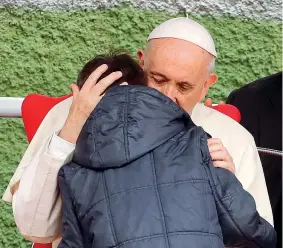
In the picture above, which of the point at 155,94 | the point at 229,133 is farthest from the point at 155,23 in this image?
the point at 155,94

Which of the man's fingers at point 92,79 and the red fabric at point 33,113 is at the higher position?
the man's fingers at point 92,79

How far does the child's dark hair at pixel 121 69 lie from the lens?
1.93 metres

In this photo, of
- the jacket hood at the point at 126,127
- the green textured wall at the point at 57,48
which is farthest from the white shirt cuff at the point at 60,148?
the green textured wall at the point at 57,48

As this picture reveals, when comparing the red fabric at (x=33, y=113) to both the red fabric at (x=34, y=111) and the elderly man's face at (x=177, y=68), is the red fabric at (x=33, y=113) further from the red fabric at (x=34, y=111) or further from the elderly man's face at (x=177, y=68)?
the elderly man's face at (x=177, y=68)

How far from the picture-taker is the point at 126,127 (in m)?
1.66

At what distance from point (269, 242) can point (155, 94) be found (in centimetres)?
48

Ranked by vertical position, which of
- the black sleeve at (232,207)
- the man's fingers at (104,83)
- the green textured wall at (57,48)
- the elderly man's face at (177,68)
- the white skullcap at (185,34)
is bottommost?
the green textured wall at (57,48)

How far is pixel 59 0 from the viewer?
3312 mm

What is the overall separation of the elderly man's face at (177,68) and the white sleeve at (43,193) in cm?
46

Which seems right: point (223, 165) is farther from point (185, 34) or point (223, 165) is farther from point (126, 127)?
point (185, 34)

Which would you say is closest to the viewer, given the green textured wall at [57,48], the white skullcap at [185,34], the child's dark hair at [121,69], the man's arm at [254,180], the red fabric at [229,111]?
the child's dark hair at [121,69]

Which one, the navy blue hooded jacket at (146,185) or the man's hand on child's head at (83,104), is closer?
the navy blue hooded jacket at (146,185)

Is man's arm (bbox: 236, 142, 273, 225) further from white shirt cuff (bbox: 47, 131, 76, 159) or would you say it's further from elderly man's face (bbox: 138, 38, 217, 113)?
white shirt cuff (bbox: 47, 131, 76, 159)

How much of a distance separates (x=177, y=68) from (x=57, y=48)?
49.2 inches
